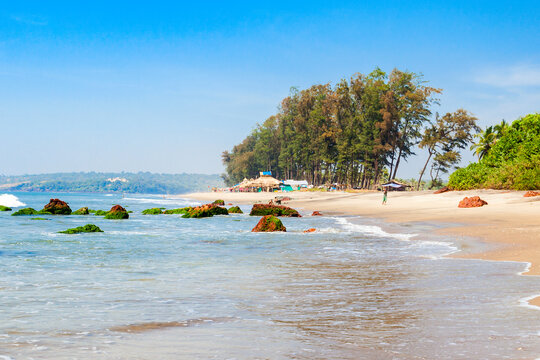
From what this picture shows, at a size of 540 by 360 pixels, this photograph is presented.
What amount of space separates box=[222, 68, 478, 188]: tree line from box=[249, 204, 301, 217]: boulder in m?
48.0

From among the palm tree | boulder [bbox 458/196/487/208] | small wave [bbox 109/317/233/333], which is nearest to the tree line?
the palm tree

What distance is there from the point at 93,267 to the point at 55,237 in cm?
845

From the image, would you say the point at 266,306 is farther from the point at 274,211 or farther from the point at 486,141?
the point at 486,141

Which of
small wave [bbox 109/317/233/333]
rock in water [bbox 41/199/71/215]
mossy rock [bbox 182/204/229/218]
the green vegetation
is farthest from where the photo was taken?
the green vegetation

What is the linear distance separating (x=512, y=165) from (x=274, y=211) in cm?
2032

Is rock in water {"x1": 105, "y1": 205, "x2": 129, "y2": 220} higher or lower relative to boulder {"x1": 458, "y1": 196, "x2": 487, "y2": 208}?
lower

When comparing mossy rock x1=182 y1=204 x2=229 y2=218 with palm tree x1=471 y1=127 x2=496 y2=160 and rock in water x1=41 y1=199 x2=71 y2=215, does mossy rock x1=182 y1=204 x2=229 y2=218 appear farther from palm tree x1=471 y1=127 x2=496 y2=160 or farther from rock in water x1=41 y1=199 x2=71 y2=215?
palm tree x1=471 y1=127 x2=496 y2=160

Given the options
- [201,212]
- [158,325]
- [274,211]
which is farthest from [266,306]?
[274,211]

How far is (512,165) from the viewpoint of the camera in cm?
3766

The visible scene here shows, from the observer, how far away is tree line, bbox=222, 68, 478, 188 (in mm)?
75562

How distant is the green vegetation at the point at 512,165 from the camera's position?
35.2 m

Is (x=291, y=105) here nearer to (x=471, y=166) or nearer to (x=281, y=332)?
(x=471, y=166)

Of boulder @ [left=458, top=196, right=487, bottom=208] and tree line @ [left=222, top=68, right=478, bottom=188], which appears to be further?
tree line @ [left=222, top=68, right=478, bottom=188]

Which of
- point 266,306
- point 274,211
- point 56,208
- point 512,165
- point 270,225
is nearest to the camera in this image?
point 266,306
